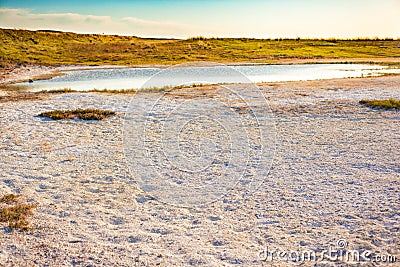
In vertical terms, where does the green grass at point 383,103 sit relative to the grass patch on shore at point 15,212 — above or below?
above

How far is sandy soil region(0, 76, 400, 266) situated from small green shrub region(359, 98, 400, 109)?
241cm

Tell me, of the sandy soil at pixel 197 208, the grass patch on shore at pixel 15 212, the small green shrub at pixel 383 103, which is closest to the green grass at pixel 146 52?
the small green shrub at pixel 383 103

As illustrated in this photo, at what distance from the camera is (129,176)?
9.73 metres

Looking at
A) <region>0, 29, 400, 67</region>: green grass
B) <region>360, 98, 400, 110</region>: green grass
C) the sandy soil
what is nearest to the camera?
the sandy soil

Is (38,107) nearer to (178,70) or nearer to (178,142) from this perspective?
(178,142)

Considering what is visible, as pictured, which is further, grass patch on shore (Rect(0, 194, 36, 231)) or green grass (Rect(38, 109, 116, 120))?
green grass (Rect(38, 109, 116, 120))

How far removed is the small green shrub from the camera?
54.3ft

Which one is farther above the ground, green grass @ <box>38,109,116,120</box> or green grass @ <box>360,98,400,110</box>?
green grass @ <box>360,98,400,110</box>

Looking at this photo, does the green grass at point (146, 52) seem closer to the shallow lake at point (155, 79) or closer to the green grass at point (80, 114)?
the shallow lake at point (155, 79)

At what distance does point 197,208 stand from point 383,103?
38.5 feet

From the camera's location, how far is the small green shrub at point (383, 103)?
54.3 ft

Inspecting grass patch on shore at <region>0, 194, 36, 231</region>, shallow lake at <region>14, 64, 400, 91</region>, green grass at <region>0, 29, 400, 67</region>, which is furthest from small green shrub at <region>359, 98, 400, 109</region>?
green grass at <region>0, 29, 400, 67</region>

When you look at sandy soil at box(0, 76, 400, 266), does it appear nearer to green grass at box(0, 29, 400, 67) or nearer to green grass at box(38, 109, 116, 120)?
green grass at box(38, 109, 116, 120)

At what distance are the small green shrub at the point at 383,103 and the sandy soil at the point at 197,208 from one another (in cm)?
241
